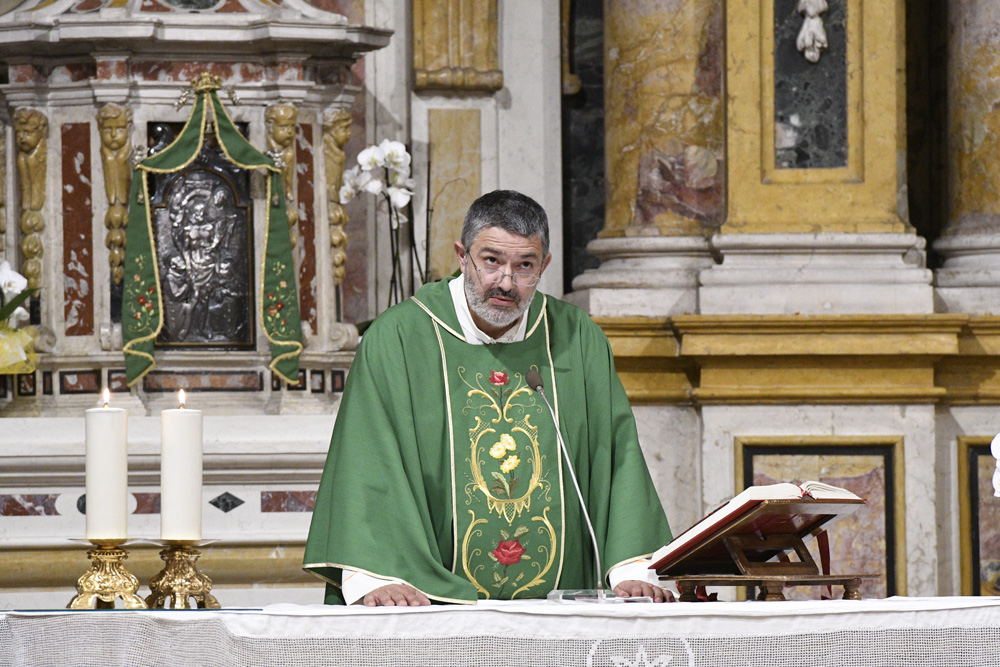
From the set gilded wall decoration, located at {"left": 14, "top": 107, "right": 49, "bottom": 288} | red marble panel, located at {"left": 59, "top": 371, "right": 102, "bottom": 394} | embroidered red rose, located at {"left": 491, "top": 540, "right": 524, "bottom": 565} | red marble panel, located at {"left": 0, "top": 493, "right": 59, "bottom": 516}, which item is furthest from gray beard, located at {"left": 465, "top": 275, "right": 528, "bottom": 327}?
gilded wall decoration, located at {"left": 14, "top": 107, "right": 49, "bottom": 288}

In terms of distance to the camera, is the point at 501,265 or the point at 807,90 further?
the point at 807,90

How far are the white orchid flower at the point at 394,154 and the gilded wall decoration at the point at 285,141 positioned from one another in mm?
335

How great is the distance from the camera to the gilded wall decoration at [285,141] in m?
5.66

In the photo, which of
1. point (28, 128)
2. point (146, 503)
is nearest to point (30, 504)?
point (146, 503)

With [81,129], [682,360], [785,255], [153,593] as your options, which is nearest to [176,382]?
[81,129]

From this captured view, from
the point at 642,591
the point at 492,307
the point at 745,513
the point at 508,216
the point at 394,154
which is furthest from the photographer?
the point at 394,154

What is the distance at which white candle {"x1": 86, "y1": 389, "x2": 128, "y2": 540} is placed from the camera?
9.84 ft

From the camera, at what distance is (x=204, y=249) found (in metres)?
5.71

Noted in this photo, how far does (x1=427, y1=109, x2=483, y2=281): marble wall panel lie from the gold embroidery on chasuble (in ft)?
8.92

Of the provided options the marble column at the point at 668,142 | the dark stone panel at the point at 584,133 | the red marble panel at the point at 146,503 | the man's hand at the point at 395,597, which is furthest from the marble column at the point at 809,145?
the man's hand at the point at 395,597

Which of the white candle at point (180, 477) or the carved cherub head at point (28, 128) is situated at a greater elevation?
the carved cherub head at point (28, 128)

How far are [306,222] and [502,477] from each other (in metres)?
2.50

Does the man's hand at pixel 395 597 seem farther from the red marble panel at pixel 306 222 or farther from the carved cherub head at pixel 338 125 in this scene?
the carved cherub head at pixel 338 125

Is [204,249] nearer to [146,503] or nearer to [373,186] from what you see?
[373,186]
